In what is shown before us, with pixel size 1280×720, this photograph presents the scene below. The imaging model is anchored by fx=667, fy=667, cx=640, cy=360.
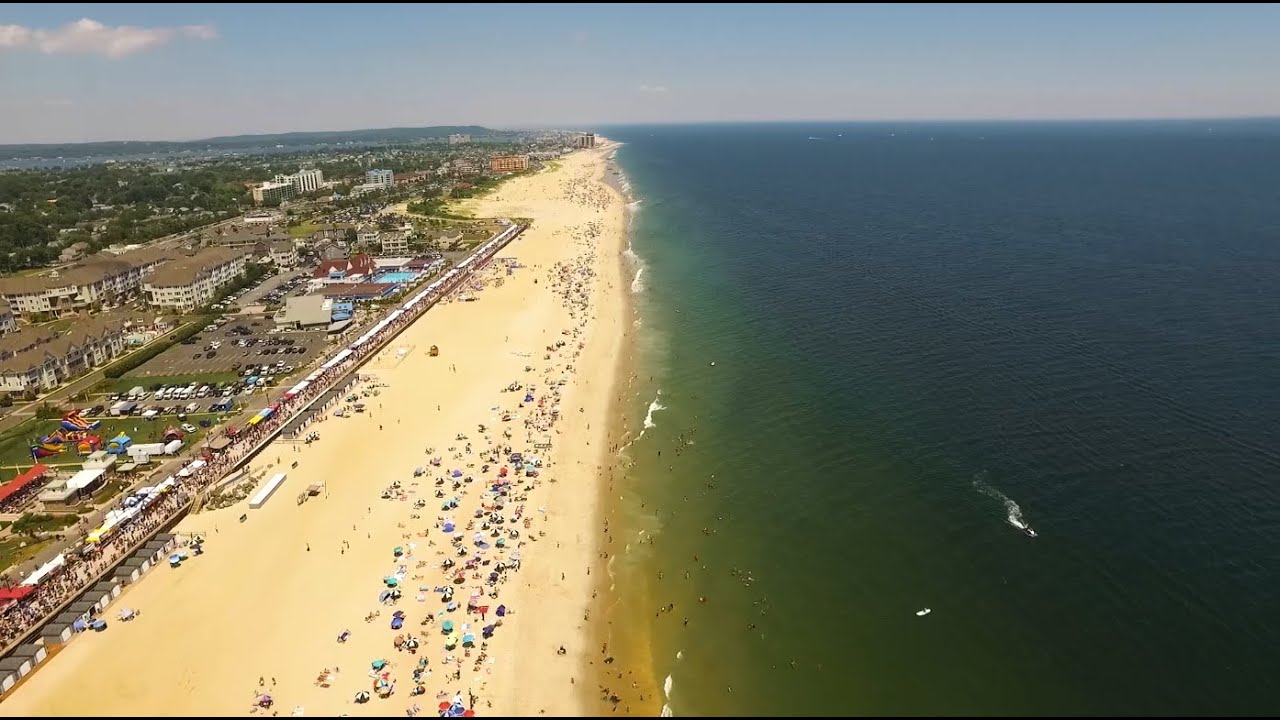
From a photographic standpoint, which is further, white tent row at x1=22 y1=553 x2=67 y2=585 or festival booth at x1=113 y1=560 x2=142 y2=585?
festival booth at x1=113 y1=560 x2=142 y2=585

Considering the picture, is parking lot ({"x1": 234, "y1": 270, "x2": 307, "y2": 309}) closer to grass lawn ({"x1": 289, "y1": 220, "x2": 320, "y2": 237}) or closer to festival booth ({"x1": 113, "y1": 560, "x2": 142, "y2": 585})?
grass lawn ({"x1": 289, "y1": 220, "x2": 320, "y2": 237})

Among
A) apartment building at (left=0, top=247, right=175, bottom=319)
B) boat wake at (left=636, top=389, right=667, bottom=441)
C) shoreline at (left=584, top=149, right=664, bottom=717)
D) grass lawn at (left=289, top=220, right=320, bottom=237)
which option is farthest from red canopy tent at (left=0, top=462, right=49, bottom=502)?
grass lawn at (left=289, top=220, right=320, bottom=237)

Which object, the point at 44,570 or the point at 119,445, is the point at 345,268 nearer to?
the point at 119,445

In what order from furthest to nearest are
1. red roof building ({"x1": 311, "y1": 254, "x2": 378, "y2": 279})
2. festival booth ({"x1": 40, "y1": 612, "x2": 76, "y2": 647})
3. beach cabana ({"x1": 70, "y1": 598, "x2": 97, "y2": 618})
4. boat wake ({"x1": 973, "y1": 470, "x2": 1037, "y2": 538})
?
red roof building ({"x1": 311, "y1": 254, "x2": 378, "y2": 279}), boat wake ({"x1": 973, "y1": 470, "x2": 1037, "y2": 538}), beach cabana ({"x1": 70, "y1": 598, "x2": 97, "y2": 618}), festival booth ({"x1": 40, "y1": 612, "x2": 76, "y2": 647})

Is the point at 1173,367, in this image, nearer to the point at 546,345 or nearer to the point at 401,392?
the point at 546,345

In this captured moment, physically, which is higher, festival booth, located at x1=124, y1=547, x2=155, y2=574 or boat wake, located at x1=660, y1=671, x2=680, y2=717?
festival booth, located at x1=124, y1=547, x2=155, y2=574

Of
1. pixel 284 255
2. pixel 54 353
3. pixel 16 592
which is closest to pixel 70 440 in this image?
pixel 54 353

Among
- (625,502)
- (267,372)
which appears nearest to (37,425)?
(267,372)
